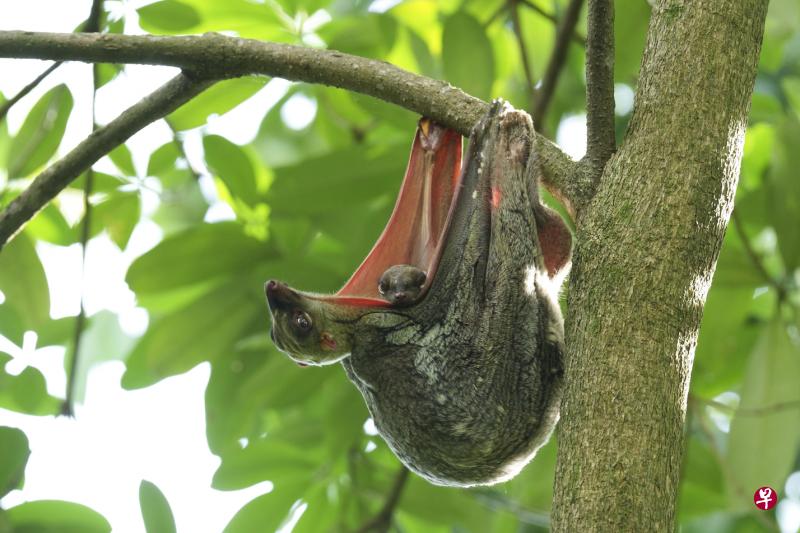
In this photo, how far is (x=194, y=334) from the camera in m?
4.59

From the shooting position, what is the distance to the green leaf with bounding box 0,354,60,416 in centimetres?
402

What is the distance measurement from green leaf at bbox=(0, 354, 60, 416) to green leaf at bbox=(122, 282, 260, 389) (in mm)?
543

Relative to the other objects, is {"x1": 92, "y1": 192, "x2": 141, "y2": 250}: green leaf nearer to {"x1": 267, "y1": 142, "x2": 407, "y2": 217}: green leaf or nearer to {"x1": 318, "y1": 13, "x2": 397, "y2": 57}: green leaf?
{"x1": 267, "y1": 142, "x2": 407, "y2": 217}: green leaf

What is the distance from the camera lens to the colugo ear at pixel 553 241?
3.34 meters

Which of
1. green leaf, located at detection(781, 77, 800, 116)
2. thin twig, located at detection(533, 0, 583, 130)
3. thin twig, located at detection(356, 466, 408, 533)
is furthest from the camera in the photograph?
green leaf, located at detection(781, 77, 800, 116)

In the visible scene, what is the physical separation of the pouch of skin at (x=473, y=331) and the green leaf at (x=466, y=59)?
2.40 ft

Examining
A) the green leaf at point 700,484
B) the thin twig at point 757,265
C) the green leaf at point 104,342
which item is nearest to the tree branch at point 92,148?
the thin twig at point 757,265

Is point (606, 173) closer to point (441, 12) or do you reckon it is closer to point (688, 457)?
point (688, 457)

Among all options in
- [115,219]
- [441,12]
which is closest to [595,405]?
[115,219]

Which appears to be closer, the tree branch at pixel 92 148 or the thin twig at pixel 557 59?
the tree branch at pixel 92 148

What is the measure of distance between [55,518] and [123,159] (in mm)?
1928

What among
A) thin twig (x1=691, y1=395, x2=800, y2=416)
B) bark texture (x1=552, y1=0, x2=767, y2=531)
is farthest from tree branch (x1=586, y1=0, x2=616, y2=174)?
thin twig (x1=691, y1=395, x2=800, y2=416)

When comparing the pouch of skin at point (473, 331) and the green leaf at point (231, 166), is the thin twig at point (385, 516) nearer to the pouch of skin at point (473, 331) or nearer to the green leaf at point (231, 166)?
the pouch of skin at point (473, 331)

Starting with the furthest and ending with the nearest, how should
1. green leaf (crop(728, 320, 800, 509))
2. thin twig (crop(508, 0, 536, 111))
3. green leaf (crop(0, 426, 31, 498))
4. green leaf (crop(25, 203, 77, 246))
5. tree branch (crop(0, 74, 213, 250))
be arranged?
1. thin twig (crop(508, 0, 536, 111))
2. green leaf (crop(25, 203, 77, 246))
3. green leaf (crop(728, 320, 800, 509))
4. green leaf (crop(0, 426, 31, 498))
5. tree branch (crop(0, 74, 213, 250))
